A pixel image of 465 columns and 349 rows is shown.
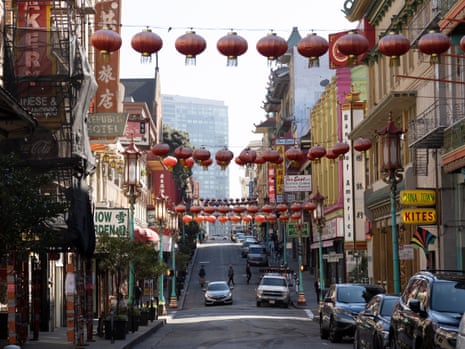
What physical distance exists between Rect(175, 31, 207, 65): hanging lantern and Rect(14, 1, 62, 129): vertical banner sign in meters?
8.36

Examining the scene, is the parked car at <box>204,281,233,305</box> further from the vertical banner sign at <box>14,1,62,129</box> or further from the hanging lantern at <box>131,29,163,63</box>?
the hanging lantern at <box>131,29,163,63</box>

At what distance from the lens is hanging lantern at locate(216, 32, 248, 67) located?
72.1 ft

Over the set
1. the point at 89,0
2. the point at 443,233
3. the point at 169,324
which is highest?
the point at 89,0

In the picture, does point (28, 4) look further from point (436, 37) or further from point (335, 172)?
point (335, 172)

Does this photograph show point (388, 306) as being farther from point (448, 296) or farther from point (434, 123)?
point (434, 123)

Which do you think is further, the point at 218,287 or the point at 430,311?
the point at 218,287

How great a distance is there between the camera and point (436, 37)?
22062 millimetres

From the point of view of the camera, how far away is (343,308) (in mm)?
28328

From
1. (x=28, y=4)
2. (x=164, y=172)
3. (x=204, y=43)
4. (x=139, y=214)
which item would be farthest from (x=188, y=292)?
(x=204, y=43)

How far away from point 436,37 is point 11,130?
383 inches

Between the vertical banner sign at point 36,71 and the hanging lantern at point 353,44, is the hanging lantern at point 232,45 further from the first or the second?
the vertical banner sign at point 36,71

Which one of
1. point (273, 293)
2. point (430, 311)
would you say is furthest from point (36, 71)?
point (273, 293)

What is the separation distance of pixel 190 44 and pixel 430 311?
9.00 metres

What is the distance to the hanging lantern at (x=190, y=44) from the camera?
21969mm
